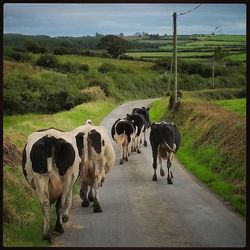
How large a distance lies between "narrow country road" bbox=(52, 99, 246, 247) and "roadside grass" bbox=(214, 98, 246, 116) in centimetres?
124

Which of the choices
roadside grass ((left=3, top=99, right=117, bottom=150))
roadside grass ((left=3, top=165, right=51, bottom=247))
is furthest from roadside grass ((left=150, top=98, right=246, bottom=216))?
roadside grass ((left=3, top=165, right=51, bottom=247))

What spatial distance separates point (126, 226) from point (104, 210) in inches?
27.3

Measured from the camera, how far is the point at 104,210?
8289 mm

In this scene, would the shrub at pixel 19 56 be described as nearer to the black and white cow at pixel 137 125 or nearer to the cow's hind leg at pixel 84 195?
the cow's hind leg at pixel 84 195

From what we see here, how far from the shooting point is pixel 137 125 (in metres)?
11.1

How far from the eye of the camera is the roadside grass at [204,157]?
28.2 ft

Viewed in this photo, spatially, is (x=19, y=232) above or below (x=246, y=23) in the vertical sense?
below

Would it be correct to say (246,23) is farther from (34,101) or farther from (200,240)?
(34,101)

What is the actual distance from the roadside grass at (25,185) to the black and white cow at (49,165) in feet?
0.92

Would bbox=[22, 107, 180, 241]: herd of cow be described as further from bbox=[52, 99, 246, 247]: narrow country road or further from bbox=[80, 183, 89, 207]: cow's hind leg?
bbox=[52, 99, 246, 247]: narrow country road

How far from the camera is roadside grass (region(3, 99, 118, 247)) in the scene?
7277 mm

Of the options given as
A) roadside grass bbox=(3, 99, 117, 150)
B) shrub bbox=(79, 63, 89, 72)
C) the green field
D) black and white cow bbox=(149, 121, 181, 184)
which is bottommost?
black and white cow bbox=(149, 121, 181, 184)

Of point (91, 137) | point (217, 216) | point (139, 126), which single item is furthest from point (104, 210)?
point (139, 126)

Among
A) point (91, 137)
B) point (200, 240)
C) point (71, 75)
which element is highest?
point (71, 75)
